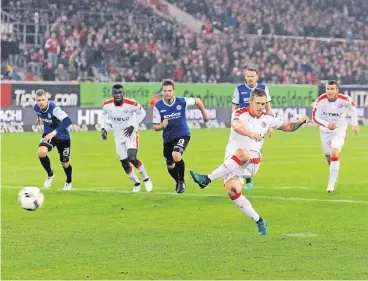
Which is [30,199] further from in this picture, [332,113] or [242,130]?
[332,113]

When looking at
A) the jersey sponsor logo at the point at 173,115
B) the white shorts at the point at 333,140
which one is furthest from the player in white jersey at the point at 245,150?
the white shorts at the point at 333,140

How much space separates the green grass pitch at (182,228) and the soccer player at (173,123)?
0.51 metres

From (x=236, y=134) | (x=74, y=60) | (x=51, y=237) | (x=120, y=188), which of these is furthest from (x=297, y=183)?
(x=74, y=60)

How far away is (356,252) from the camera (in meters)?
11.5

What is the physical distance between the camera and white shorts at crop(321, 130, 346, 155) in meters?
19.1

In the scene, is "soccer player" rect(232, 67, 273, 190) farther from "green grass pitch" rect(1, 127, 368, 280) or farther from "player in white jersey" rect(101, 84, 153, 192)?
"player in white jersey" rect(101, 84, 153, 192)

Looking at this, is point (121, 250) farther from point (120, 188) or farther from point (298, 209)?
point (120, 188)

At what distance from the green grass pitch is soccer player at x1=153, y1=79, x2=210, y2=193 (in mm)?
511

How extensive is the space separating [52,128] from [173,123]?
8.06ft

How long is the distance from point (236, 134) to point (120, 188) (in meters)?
6.35

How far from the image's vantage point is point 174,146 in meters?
18.6

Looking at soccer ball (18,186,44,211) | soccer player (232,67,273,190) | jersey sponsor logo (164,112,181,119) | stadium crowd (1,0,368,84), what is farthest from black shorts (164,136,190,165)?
stadium crowd (1,0,368,84)

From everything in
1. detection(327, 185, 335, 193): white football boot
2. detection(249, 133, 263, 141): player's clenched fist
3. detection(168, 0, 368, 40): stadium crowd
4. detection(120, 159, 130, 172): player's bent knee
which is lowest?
detection(327, 185, 335, 193): white football boot

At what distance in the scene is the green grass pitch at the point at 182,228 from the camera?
10.4m
